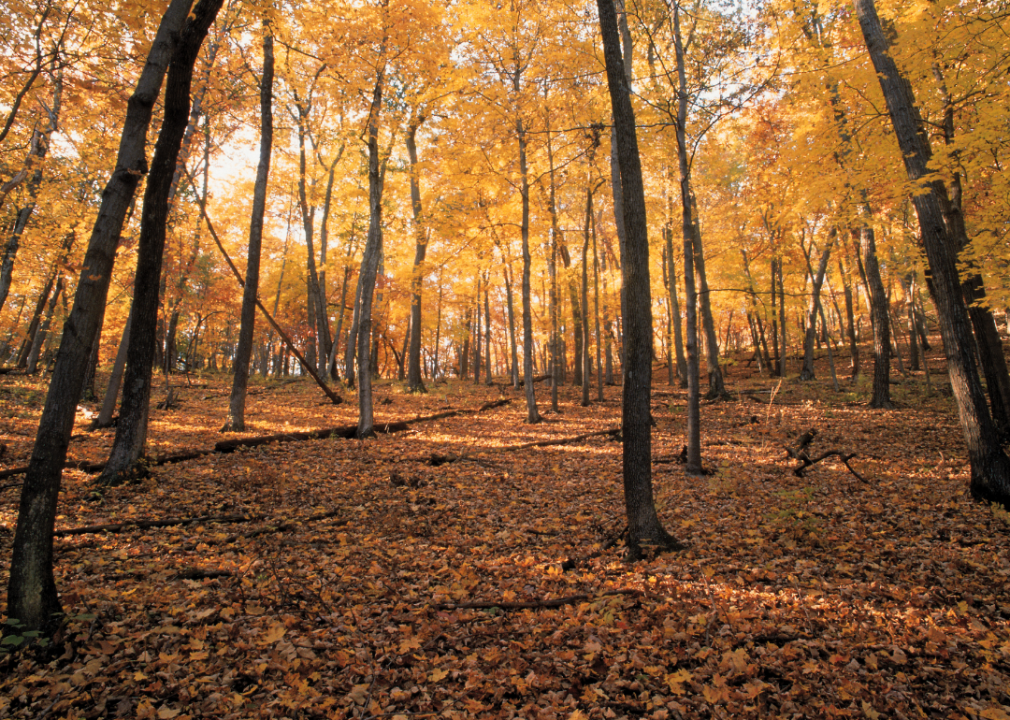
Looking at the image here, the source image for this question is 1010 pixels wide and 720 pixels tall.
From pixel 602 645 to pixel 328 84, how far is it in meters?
12.3

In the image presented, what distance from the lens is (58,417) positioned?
10.7 ft

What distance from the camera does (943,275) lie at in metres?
6.14

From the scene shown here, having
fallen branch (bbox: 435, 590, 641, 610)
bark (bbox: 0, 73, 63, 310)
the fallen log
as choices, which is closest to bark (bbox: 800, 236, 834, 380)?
the fallen log

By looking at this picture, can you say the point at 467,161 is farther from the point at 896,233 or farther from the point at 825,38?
the point at 896,233

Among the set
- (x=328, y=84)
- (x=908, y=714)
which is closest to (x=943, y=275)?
(x=908, y=714)


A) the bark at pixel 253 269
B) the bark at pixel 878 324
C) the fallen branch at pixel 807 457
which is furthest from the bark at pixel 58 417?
the bark at pixel 878 324

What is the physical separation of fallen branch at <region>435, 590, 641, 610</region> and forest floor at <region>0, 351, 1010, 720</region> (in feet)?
0.11

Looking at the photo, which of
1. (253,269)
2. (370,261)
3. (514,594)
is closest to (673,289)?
(370,261)

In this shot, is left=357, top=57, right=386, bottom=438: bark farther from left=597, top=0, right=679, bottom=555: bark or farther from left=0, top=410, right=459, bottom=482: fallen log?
left=597, top=0, right=679, bottom=555: bark

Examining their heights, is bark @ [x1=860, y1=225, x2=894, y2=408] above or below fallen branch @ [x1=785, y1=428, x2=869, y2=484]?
above

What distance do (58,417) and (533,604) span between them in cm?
400

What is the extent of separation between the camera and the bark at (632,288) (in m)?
4.82

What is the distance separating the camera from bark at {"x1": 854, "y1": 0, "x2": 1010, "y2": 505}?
19.1 ft

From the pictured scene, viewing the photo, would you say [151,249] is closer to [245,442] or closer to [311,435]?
[245,442]
